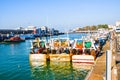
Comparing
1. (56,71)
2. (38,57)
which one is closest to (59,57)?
(38,57)

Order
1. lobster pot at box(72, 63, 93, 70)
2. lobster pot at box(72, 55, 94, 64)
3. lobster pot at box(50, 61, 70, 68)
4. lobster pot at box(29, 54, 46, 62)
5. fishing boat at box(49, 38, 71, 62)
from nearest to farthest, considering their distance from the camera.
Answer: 1. lobster pot at box(72, 63, 93, 70)
2. lobster pot at box(50, 61, 70, 68)
3. lobster pot at box(72, 55, 94, 64)
4. fishing boat at box(49, 38, 71, 62)
5. lobster pot at box(29, 54, 46, 62)

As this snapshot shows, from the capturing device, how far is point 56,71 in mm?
28625

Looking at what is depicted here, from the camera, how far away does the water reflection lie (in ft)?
82.0

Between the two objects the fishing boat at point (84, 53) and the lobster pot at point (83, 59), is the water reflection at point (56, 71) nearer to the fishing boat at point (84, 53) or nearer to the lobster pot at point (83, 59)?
the lobster pot at point (83, 59)

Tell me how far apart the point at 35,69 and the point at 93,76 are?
13.0 m

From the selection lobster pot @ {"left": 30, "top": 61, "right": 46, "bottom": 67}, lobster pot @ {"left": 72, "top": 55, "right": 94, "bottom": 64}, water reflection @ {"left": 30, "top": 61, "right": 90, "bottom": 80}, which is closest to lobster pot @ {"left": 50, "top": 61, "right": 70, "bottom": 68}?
water reflection @ {"left": 30, "top": 61, "right": 90, "bottom": 80}

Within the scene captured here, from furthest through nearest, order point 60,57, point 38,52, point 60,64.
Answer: point 38,52
point 60,57
point 60,64

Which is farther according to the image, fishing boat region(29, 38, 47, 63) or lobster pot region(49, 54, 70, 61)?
fishing boat region(29, 38, 47, 63)

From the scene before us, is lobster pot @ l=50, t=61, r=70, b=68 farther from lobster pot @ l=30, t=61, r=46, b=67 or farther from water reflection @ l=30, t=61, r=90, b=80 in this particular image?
lobster pot @ l=30, t=61, r=46, b=67

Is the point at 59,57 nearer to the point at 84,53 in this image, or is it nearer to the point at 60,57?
the point at 60,57

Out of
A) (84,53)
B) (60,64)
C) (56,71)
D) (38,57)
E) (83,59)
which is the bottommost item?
(56,71)

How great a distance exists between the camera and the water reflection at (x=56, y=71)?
25.0 m

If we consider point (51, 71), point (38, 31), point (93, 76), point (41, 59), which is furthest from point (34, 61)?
point (38, 31)

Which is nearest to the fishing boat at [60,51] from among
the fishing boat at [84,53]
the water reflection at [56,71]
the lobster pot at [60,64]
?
the lobster pot at [60,64]
